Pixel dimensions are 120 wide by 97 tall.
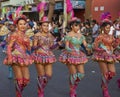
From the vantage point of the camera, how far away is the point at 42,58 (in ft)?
27.6

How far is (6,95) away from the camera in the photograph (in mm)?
9180

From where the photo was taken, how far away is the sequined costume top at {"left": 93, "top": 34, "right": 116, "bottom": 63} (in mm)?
8602

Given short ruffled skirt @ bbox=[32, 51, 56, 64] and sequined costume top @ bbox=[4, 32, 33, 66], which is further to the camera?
short ruffled skirt @ bbox=[32, 51, 56, 64]

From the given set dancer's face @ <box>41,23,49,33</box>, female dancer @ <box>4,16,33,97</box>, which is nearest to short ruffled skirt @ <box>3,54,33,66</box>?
female dancer @ <box>4,16,33,97</box>

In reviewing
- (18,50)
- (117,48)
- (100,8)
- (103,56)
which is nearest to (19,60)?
(18,50)

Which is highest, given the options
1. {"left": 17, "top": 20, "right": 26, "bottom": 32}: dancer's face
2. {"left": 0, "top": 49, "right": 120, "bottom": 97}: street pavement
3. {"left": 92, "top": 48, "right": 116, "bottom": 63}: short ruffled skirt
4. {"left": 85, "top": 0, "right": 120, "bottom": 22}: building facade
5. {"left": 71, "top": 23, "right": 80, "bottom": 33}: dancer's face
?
{"left": 17, "top": 20, "right": 26, "bottom": 32}: dancer's face

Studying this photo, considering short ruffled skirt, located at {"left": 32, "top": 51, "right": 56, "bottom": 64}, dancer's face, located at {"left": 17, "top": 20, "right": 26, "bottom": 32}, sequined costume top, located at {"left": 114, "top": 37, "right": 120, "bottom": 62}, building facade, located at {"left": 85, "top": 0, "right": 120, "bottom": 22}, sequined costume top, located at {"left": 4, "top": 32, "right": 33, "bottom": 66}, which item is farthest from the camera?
building facade, located at {"left": 85, "top": 0, "right": 120, "bottom": 22}

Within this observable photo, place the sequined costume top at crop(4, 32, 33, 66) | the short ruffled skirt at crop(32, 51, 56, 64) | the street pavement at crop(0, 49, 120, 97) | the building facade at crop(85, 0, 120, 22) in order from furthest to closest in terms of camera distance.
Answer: the building facade at crop(85, 0, 120, 22)
the street pavement at crop(0, 49, 120, 97)
the short ruffled skirt at crop(32, 51, 56, 64)
the sequined costume top at crop(4, 32, 33, 66)

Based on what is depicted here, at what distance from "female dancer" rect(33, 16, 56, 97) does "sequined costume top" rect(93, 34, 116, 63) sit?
3.31 feet

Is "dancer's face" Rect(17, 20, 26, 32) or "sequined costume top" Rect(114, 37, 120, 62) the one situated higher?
"dancer's face" Rect(17, 20, 26, 32)

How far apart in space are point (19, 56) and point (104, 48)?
192 centimetres

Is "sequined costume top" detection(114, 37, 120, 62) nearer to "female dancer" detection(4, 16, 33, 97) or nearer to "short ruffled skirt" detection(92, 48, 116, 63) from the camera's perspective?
"short ruffled skirt" detection(92, 48, 116, 63)

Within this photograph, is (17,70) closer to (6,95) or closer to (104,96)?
(6,95)

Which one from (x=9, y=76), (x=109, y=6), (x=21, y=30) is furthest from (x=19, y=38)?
(x=109, y=6)
